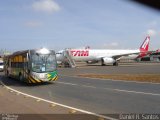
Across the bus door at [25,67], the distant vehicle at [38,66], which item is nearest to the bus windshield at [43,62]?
the distant vehicle at [38,66]

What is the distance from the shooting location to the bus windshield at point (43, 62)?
22734 millimetres

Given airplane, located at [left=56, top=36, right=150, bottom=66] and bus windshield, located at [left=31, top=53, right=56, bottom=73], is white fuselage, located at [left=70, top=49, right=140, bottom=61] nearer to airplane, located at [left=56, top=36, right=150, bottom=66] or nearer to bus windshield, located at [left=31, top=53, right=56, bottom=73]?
airplane, located at [left=56, top=36, right=150, bottom=66]

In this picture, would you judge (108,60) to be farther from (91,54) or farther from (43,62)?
(43,62)

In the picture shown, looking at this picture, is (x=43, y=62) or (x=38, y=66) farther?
(x=43, y=62)

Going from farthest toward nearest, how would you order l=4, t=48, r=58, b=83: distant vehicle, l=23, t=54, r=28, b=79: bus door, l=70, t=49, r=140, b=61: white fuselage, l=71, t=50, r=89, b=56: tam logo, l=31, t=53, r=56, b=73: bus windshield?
l=70, t=49, r=140, b=61: white fuselage → l=71, t=50, r=89, b=56: tam logo → l=23, t=54, r=28, b=79: bus door → l=31, t=53, r=56, b=73: bus windshield → l=4, t=48, r=58, b=83: distant vehicle

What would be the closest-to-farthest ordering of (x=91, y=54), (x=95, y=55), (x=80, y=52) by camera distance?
(x=80, y=52) < (x=91, y=54) < (x=95, y=55)

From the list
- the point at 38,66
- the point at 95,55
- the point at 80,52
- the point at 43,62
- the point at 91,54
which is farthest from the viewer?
the point at 95,55

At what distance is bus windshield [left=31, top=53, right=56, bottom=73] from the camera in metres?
22.7

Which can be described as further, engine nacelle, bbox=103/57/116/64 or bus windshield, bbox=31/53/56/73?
engine nacelle, bbox=103/57/116/64

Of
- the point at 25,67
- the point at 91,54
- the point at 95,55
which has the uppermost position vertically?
the point at 91,54

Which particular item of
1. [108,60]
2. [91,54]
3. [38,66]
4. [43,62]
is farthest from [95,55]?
[38,66]

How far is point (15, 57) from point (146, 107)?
19.3 meters

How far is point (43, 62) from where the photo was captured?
2309 centimetres

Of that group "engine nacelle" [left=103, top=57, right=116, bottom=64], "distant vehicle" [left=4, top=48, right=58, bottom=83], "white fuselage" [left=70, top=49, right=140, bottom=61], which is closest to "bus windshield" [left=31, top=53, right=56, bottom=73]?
"distant vehicle" [left=4, top=48, right=58, bottom=83]
